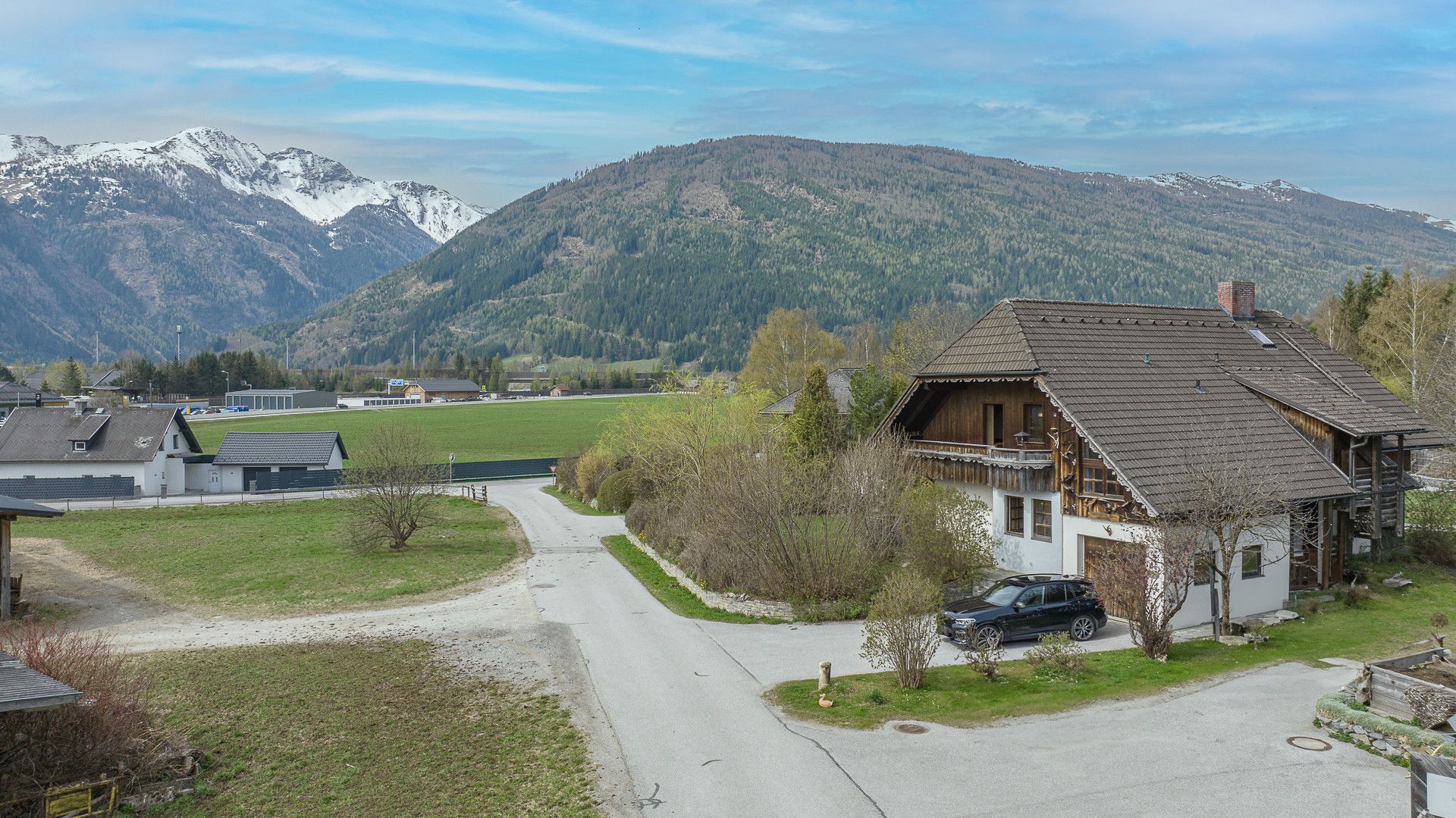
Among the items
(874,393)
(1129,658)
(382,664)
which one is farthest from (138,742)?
(874,393)

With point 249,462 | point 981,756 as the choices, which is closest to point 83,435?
point 249,462

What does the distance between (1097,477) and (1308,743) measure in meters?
11.5

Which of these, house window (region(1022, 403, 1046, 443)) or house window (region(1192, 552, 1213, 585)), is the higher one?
house window (region(1022, 403, 1046, 443))

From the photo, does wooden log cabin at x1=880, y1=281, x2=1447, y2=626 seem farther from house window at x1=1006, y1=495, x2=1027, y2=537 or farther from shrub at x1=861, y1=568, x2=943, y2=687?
shrub at x1=861, y1=568, x2=943, y2=687

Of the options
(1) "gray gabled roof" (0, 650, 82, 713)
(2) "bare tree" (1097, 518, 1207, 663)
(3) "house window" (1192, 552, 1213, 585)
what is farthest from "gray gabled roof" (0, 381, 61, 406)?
(3) "house window" (1192, 552, 1213, 585)

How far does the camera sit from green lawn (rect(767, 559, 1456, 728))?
56.5ft

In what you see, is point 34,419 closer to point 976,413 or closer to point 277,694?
point 277,694

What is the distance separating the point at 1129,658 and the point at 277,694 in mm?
→ 18447

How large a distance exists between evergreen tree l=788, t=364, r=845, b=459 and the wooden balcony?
19.8 ft

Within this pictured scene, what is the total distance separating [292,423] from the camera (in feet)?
372

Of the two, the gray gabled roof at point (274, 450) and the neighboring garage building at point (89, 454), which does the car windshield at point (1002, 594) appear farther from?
the neighboring garage building at point (89, 454)

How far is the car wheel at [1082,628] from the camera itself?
23031mm

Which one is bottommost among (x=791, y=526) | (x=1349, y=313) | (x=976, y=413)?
(x=791, y=526)

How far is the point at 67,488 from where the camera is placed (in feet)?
193
